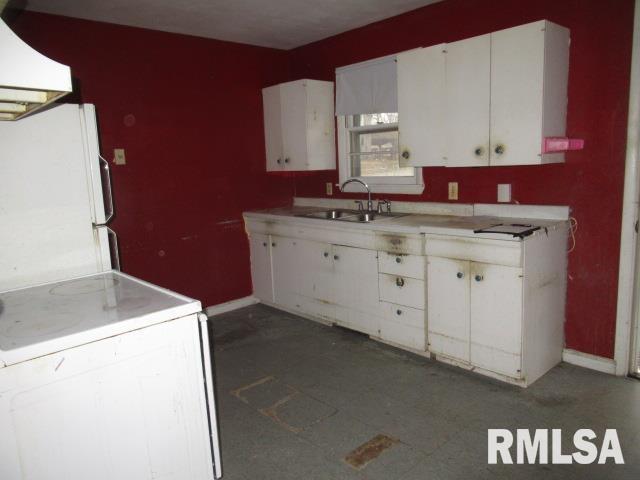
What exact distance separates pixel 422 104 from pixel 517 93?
66 cm

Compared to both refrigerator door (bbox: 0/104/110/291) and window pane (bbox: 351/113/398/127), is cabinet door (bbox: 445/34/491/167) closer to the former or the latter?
window pane (bbox: 351/113/398/127)

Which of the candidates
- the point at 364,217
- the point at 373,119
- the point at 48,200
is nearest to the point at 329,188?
the point at 364,217

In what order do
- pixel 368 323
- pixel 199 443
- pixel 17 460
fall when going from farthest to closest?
1. pixel 368 323
2. pixel 199 443
3. pixel 17 460

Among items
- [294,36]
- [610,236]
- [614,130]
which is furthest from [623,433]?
[294,36]

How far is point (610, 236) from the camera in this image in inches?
110

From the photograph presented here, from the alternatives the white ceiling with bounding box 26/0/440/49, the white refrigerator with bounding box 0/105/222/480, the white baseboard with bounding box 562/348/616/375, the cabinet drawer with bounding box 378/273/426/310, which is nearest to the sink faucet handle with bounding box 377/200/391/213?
the cabinet drawer with bounding box 378/273/426/310

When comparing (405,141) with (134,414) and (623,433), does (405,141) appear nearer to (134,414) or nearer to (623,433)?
(623,433)

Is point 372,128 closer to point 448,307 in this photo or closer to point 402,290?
point 402,290

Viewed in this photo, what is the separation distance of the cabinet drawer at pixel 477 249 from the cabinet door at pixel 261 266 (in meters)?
1.72

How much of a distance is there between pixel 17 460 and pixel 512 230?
8.16 ft

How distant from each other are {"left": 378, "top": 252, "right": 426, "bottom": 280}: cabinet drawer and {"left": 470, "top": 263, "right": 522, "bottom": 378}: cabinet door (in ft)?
1.24

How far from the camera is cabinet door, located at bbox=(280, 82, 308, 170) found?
4.09m

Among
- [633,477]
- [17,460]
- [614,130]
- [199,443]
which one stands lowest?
[633,477]

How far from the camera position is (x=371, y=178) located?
4.09 metres
